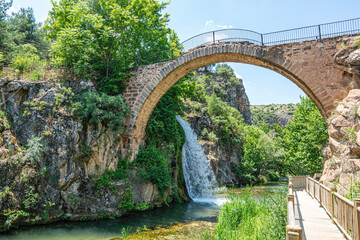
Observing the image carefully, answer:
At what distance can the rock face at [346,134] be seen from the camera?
6.68 m

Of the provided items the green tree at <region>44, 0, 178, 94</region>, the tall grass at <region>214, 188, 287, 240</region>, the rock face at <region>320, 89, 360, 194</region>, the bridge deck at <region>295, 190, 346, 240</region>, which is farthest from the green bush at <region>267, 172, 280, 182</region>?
the tall grass at <region>214, 188, 287, 240</region>

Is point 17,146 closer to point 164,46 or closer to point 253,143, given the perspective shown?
point 164,46

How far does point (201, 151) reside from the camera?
17.0m

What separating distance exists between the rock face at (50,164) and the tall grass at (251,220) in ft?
14.2

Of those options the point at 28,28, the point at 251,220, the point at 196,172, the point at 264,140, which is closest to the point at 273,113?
the point at 264,140

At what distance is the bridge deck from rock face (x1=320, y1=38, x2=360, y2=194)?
90cm

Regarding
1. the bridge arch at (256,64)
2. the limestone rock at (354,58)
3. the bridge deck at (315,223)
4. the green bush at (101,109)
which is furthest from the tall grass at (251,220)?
the green bush at (101,109)

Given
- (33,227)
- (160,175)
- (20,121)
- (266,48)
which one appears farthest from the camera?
(160,175)

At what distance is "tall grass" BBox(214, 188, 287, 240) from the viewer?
176 inches

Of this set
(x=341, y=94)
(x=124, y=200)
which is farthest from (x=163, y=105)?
(x=341, y=94)

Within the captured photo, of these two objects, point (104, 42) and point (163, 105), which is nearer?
point (104, 42)

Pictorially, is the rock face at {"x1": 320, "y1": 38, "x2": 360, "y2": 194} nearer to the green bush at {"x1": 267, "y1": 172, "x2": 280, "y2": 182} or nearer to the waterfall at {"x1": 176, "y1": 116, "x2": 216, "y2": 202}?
the waterfall at {"x1": 176, "y1": 116, "x2": 216, "y2": 202}

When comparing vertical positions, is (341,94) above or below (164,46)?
below

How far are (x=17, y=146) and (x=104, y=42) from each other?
18.2 ft
